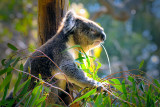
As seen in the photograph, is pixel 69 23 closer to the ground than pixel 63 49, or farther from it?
farther from it

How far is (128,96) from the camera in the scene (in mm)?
1705

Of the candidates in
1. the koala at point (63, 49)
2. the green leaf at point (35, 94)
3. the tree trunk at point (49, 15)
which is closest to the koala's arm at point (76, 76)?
the koala at point (63, 49)

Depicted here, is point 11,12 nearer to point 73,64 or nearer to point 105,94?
point 73,64

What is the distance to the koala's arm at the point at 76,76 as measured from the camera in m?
1.82

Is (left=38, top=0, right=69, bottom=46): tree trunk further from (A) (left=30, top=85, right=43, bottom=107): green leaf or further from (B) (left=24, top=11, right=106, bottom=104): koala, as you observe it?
(A) (left=30, top=85, right=43, bottom=107): green leaf

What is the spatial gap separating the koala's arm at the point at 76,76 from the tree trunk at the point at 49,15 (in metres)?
0.69

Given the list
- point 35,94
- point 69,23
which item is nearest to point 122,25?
point 69,23

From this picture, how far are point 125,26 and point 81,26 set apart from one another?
13.2 m

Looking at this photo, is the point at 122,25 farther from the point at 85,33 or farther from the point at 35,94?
the point at 35,94

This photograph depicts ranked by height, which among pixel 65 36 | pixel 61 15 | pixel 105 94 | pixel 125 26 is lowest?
pixel 105 94

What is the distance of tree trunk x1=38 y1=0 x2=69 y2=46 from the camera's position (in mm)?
2478

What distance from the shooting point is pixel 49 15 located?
2.49 m

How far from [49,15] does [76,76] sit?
989 millimetres

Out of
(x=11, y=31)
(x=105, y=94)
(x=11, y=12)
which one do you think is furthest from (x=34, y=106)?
(x=11, y=31)
